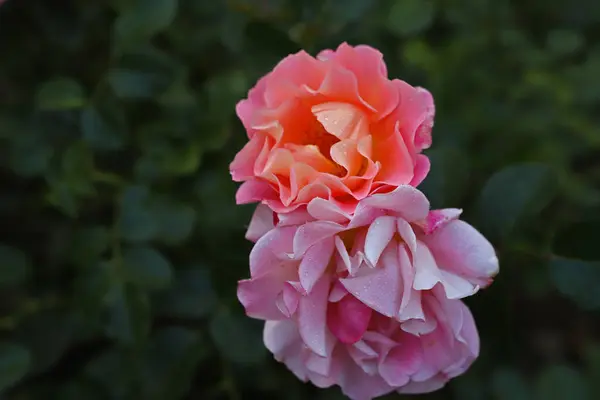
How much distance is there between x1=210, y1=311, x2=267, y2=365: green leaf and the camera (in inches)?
31.5

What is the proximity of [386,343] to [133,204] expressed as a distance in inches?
14.8

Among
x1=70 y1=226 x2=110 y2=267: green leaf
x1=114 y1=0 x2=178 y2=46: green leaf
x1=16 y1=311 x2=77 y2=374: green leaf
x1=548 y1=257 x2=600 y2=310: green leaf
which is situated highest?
x1=114 y1=0 x2=178 y2=46: green leaf

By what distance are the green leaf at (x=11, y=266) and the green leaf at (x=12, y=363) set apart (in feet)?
0.29

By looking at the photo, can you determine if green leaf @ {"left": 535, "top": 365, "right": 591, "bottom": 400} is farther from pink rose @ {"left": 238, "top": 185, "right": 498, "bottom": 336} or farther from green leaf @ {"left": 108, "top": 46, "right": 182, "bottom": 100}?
green leaf @ {"left": 108, "top": 46, "right": 182, "bottom": 100}

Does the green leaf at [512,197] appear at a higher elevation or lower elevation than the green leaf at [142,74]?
lower

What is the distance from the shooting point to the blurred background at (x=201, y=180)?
797 mm

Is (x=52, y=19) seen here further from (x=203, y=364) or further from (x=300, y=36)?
(x=203, y=364)

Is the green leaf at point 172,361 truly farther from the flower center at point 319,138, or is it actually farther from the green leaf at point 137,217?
the flower center at point 319,138

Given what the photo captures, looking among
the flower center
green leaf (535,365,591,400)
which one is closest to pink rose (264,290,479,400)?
the flower center

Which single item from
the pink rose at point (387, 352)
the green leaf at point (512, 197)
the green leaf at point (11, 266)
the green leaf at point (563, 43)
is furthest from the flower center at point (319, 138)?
the green leaf at point (563, 43)

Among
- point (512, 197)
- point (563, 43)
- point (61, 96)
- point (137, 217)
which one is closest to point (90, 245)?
point (137, 217)

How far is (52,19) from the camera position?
1.04 meters

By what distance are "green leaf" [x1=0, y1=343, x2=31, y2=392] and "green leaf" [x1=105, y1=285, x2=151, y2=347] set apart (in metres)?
0.10

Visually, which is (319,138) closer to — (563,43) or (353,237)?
(353,237)
